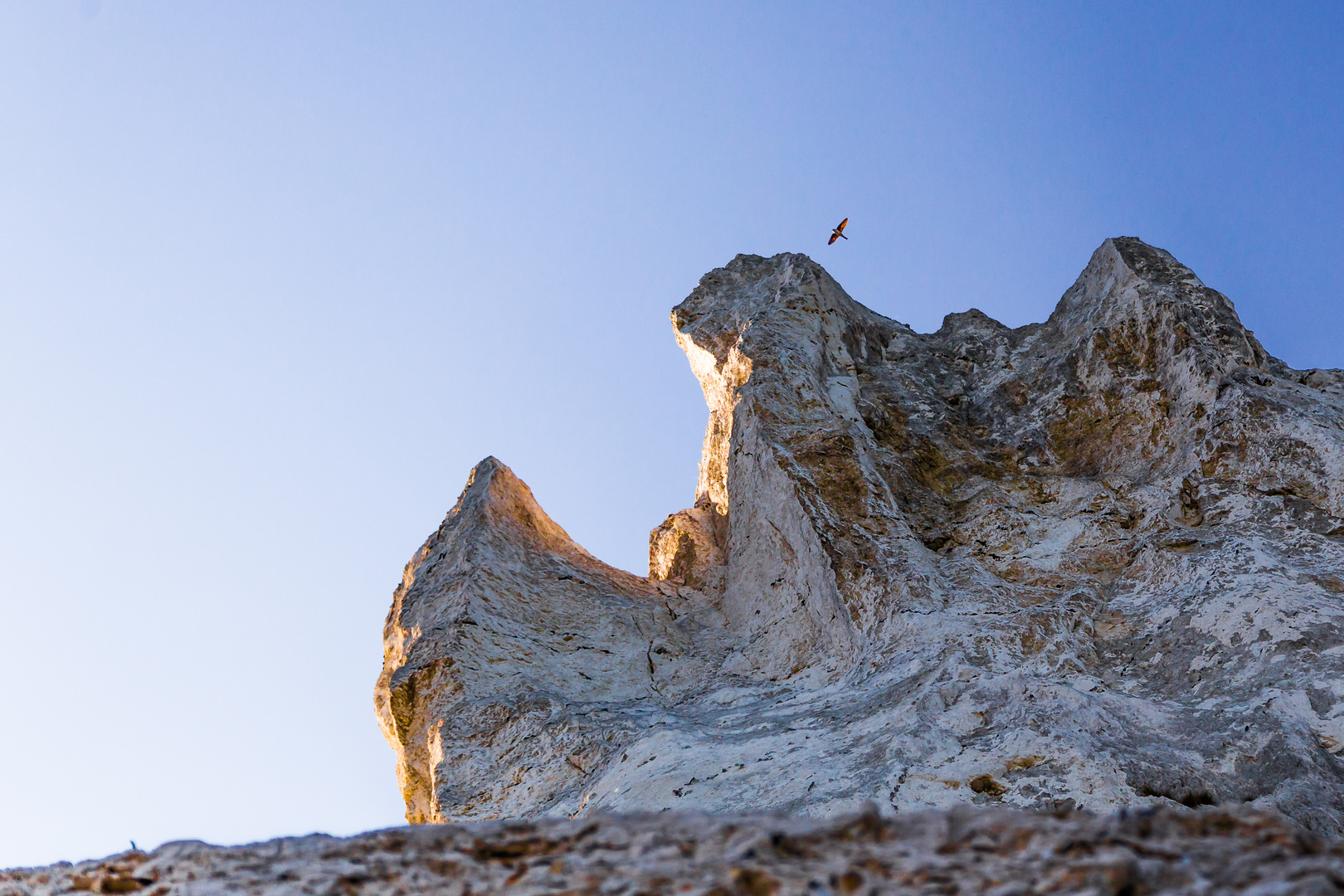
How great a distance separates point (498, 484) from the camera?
13.9m

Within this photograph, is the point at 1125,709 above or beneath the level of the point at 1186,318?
beneath

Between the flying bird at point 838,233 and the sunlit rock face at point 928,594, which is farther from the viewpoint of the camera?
the flying bird at point 838,233

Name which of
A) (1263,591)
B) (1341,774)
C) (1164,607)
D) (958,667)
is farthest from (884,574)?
(1341,774)

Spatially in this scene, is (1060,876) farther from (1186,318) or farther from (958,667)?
(1186,318)

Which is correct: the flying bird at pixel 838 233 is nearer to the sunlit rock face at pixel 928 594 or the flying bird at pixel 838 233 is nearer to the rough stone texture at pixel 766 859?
the sunlit rock face at pixel 928 594

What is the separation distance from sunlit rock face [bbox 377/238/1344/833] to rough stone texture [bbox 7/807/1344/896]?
3.08 m

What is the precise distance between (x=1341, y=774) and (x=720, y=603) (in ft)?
22.9

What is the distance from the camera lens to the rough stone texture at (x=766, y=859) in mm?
3574

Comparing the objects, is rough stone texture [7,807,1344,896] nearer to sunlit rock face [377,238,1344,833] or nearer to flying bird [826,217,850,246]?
sunlit rock face [377,238,1344,833]

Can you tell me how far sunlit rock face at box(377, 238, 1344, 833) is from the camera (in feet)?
25.5

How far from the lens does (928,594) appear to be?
396 inches

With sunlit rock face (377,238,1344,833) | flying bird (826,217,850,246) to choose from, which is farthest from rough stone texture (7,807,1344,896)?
flying bird (826,217,850,246)

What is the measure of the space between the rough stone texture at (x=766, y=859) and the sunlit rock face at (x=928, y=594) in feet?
10.1

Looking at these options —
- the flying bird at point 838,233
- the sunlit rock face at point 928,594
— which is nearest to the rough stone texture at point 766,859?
the sunlit rock face at point 928,594
